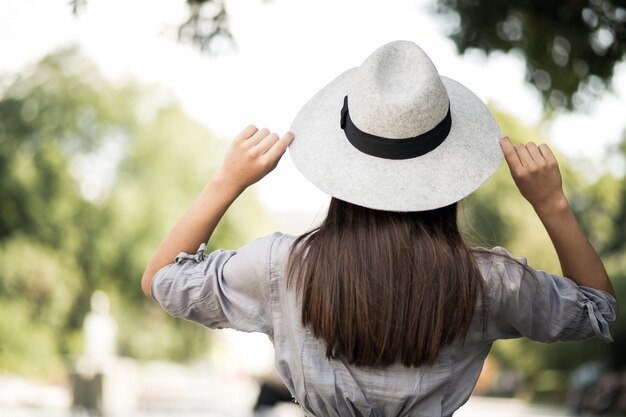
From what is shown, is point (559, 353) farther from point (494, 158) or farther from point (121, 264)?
point (494, 158)

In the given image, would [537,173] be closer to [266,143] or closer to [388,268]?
[388,268]

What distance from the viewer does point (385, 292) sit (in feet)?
4.70

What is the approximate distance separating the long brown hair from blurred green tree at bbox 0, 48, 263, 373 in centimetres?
2109

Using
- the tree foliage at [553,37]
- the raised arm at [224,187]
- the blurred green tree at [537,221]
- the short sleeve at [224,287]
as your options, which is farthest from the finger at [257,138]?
the blurred green tree at [537,221]

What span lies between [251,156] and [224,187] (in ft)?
0.26

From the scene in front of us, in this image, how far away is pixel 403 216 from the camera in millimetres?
1474

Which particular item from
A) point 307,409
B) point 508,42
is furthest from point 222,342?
point 307,409

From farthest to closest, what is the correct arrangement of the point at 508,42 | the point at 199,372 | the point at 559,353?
the point at 199,372 < the point at 559,353 < the point at 508,42

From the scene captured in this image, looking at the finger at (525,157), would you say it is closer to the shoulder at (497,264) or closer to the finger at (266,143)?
the shoulder at (497,264)

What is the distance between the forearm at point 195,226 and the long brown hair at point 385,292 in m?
0.19

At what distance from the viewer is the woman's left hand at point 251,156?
5.01 feet

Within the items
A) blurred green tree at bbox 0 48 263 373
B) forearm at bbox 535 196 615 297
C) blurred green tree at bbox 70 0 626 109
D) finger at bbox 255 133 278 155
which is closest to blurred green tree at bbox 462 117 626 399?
blurred green tree at bbox 0 48 263 373

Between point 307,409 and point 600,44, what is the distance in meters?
4.73

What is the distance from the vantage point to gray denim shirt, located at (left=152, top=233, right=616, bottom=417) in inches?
57.9
